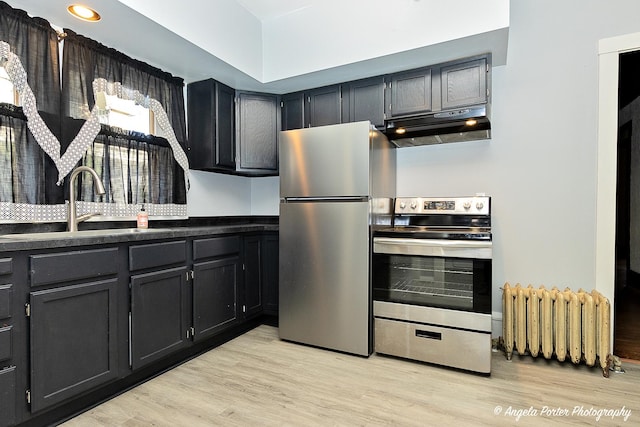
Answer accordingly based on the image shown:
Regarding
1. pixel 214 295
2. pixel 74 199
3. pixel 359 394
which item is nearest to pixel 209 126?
pixel 74 199

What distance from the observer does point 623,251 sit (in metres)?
5.30

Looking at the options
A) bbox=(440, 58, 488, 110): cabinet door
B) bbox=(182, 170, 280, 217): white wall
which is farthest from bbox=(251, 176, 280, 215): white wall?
bbox=(440, 58, 488, 110): cabinet door

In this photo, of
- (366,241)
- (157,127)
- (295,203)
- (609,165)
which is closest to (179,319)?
(295,203)

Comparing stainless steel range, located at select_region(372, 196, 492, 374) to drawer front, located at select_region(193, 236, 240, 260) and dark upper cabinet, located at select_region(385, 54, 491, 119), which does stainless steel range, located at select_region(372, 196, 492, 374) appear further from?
drawer front, located at select_region(193, 236, 240, 260)

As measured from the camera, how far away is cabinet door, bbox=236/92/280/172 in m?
3.33

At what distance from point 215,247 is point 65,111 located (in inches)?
52.4

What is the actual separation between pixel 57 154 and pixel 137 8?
3.39 ft

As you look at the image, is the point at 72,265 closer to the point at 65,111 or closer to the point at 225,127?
the point at 65,111

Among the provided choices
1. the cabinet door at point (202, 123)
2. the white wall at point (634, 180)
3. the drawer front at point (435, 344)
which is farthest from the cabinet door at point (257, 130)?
the white wall at point (634, 180)

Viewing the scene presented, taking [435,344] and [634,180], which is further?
[634,180]

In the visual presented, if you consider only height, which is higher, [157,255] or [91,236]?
[91,236]

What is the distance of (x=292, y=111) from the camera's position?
3.39 metres

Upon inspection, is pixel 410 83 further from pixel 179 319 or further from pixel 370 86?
pixel 179 319

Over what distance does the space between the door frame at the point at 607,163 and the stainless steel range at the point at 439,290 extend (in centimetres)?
77
